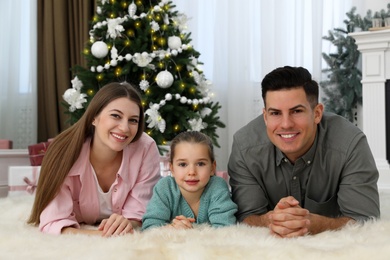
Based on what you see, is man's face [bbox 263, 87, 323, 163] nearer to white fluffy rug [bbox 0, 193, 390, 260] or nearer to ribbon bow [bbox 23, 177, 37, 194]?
white fluffy rug [bbox 0, 193, 390, 260]

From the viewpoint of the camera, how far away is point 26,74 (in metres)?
5.43

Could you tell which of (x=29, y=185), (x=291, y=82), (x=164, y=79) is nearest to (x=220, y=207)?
(x=291, y=82)

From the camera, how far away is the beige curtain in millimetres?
A: 5176

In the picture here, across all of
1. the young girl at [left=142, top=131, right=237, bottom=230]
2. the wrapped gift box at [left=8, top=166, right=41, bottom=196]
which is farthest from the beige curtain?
the young girl at [left=142, top=131, right=237, bottom=230]

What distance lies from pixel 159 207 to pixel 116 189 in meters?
0.24

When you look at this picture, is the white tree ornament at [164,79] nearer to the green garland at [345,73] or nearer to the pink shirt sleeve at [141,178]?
the green garland at [345,73]

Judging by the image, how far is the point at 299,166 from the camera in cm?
208

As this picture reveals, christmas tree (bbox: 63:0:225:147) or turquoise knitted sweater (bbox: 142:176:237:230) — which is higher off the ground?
christmas tree (bbox: 63:0:225:147)

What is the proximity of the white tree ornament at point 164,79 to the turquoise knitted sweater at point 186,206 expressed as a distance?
5.74ft

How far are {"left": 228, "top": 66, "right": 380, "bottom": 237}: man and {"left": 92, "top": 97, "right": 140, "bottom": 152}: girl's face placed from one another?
1.42 ft

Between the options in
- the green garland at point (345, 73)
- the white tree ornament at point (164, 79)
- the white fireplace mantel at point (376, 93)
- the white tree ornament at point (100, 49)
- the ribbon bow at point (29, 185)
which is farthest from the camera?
the green garland at point (345, 73)

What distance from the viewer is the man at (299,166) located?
1.92 m

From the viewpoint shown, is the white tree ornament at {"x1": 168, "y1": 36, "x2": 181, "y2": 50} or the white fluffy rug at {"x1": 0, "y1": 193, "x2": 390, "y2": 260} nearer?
the white fluffy rug at {"x1": 0, "y1": 193, "x2": 390, "y2": 260}

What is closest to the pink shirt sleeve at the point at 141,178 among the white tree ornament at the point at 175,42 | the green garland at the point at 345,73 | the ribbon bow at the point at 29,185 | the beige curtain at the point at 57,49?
the ribbon bow at the point at 29,185
